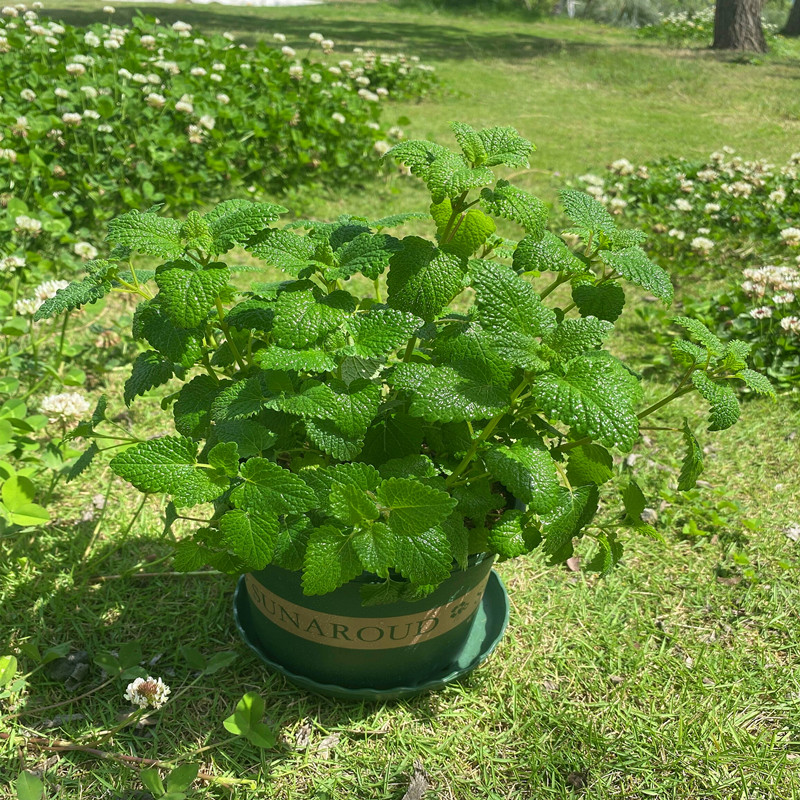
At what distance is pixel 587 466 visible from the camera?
4.47ft

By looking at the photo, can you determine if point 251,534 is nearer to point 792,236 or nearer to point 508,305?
point 508,305

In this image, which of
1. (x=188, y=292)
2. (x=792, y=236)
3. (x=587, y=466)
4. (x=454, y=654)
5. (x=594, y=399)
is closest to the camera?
(x=594, y=399)

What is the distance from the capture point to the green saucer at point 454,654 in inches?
59.9

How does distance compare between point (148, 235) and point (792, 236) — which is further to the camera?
point (792, 236)

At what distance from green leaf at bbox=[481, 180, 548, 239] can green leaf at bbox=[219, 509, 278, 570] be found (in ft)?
1.90

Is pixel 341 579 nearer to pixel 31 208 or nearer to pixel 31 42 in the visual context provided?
pixel 31 208

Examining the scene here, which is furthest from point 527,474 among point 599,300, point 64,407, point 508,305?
point 64,407

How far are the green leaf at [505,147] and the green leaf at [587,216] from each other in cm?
11

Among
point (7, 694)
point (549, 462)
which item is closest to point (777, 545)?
point (549, 462)

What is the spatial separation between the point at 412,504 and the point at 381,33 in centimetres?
1062

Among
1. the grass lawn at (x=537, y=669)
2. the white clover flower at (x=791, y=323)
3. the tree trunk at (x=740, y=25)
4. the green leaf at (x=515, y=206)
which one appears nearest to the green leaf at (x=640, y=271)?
the green leaf at (x=515, y=206)

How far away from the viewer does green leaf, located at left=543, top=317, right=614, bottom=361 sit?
1128mm

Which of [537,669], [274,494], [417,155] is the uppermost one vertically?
Answer: [417,155]

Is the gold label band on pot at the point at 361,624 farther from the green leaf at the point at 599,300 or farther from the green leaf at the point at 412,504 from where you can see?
the green leaf at the point at 599,300
